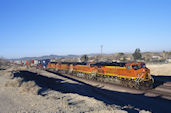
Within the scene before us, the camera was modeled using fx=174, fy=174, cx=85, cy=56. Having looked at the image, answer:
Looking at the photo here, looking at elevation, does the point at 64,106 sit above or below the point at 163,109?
above

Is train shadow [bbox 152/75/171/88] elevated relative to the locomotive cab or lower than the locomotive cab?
lower

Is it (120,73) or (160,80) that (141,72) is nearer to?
(120,73)

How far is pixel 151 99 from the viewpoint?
48.6ft

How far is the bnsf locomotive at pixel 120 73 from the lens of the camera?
1920cm

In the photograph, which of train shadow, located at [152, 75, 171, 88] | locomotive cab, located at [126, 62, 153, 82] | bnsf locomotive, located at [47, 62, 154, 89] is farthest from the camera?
train shadow, located at [152, 75, 171, 88]

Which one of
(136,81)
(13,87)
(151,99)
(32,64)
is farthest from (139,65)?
(32,64)

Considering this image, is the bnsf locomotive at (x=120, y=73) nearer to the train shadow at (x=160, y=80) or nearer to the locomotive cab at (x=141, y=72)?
the locomotive cab at (x=141, y=72)

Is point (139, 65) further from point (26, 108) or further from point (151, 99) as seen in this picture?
point (26, 108)

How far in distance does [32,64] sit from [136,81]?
54420 millimetres

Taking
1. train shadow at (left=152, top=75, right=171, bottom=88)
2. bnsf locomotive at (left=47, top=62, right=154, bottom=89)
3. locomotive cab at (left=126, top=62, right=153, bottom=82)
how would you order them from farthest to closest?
1. train shadow at (left=152, top=75, right=171, bottom=88)
2. bnsf locomotive at (left=47, top=62, right=154, bottom=89)
3. locomotive cab at (left=126, top=62, right=153, bottom=82)

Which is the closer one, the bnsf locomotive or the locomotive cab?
the locomotive cab

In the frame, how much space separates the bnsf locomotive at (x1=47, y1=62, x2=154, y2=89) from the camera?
1920 centimetres

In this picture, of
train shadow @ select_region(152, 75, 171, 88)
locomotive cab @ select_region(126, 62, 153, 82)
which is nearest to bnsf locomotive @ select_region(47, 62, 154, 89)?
locomotive cab @ select_region(126, 62, 153, 82)

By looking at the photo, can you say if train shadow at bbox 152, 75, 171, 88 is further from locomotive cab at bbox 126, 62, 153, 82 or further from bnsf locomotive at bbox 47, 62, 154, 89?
bnsf locomotive at bbox 47, 62, 154, 89
